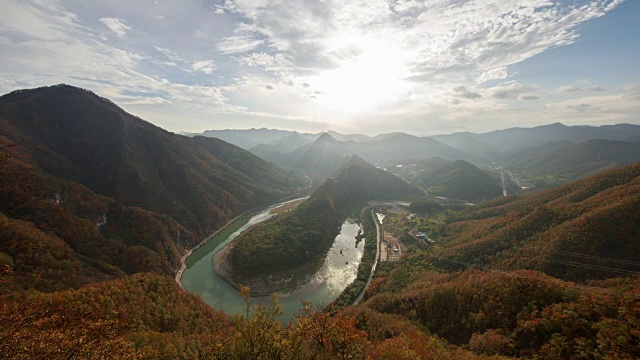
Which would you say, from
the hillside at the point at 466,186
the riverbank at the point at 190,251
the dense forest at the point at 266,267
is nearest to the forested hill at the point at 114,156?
the dense forest at the point at 266,267

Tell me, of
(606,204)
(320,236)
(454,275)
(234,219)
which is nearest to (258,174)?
(234,219)

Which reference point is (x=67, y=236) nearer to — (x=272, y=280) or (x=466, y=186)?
(x=272, y=280)

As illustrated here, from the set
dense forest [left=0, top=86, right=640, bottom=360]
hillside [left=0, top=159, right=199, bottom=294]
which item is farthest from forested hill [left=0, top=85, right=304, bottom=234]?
hillside [left=0, top=159, right=199, bottom=294]

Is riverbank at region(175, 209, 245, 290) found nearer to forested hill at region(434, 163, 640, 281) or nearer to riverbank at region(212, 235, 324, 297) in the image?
riverbank at region(212, 235, 324, 297)

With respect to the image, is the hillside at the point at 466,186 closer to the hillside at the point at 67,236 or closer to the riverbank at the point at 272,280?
Result: the riverbank at the point at 272,280

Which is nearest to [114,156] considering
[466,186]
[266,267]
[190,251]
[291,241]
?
[190,251]

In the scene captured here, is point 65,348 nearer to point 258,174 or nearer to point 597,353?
point 597,353
